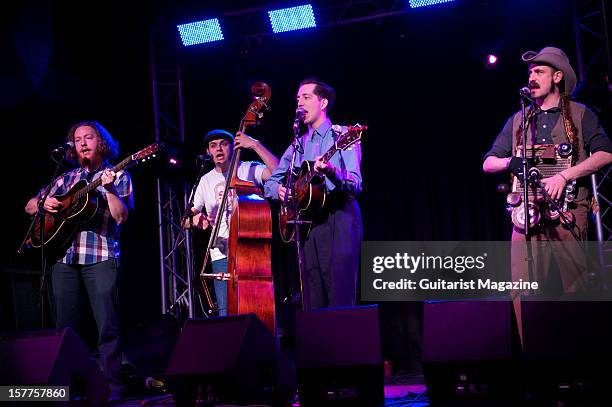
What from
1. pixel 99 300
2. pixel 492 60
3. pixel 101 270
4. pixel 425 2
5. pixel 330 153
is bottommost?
pixel 99 300

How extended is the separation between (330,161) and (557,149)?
1.55 metres

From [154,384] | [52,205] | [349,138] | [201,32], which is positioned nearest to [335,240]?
[349,138]

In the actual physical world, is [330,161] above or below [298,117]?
below

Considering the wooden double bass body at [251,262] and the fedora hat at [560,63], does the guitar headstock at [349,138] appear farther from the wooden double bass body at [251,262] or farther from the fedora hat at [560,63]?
the fedora hat at [560,63]

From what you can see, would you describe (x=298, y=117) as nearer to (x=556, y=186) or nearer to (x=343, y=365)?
(x=556, y=186)

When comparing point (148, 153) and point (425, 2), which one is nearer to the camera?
point (148, 153)

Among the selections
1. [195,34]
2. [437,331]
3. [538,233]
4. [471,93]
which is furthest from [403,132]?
[437,331]

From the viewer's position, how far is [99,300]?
5.04 metres

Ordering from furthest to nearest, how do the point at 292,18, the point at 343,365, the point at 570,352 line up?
1. the point at 292,18
2. the point at 343,365
3. the point at 570,352

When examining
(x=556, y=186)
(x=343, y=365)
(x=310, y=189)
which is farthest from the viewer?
(x=310, y=189)

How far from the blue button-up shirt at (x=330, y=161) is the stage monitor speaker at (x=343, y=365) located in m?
1.10

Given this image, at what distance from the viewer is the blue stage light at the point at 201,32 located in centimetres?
774

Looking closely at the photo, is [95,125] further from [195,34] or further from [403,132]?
[403,132]

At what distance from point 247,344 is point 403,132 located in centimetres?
451
